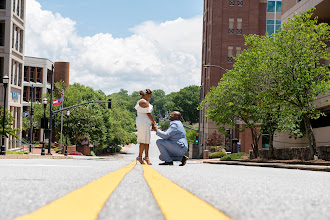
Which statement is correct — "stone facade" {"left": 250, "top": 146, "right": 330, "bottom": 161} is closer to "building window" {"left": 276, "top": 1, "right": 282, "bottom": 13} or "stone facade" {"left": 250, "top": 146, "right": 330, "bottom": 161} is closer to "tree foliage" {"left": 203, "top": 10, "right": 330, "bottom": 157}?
"tree foliage" {"left": 203, "top": 10, "right": 330, "bottom": 157}

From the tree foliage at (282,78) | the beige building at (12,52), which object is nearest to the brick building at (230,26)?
the beige building at (12,52)

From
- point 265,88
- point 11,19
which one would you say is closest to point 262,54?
point 265,88

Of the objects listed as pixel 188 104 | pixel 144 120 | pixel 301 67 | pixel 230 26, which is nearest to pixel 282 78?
pixel 301 67

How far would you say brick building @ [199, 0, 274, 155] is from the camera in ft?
231

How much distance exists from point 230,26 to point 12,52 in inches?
1390

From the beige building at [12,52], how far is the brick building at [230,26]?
2878cm

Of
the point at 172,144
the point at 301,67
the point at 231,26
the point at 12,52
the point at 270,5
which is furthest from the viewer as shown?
the point at 270,5

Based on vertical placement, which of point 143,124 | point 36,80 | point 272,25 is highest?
point 272,25

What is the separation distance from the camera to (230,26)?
71.2 meters

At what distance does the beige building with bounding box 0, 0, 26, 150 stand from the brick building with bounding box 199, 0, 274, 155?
94.4 feet

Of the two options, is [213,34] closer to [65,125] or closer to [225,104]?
[65,125]

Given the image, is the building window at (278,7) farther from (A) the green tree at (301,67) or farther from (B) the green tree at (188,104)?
(B) the green tree at (188,104)

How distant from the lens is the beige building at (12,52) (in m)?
49.2

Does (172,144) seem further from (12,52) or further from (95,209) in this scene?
(12,52)
